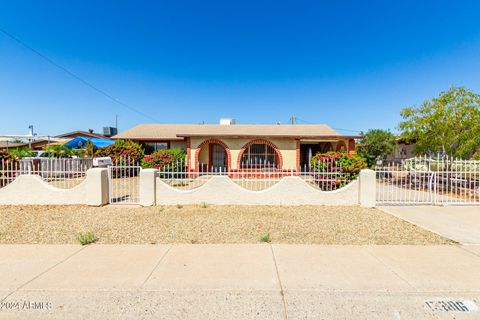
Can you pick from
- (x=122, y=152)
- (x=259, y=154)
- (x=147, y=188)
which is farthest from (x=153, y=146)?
(x=147, y=188)

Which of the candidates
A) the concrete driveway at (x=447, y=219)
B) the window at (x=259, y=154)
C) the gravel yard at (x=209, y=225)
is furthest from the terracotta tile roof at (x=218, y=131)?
the gravel yard at (x=209, y=225)

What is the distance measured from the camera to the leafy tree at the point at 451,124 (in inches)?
442

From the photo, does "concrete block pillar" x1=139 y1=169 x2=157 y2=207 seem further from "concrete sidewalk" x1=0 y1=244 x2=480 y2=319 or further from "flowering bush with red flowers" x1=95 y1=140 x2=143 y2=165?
"flowering bush with red flowers" x1=95 y1=140 x2=143 y2=165

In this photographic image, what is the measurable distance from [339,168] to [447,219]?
3509 mm

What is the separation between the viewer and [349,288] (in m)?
3.18

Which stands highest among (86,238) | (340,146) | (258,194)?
(340,146)

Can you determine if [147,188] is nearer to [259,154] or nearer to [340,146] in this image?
[259,154]

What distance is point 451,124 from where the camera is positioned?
37.3ft

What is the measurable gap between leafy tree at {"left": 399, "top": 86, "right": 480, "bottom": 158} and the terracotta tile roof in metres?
4.78

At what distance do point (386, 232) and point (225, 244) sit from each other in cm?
374

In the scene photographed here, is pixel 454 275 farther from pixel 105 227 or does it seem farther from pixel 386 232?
pixel 105 227

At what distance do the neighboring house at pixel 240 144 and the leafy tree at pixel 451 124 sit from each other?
166 inches

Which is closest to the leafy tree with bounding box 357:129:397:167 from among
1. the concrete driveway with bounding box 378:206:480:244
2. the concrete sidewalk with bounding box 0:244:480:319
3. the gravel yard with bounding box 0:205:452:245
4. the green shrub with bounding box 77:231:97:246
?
the concrete driveway with bounding box 378:206:480:244

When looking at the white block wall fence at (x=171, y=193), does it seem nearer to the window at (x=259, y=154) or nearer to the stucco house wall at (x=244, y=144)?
the stucco house wall at (x=244, y=144)
